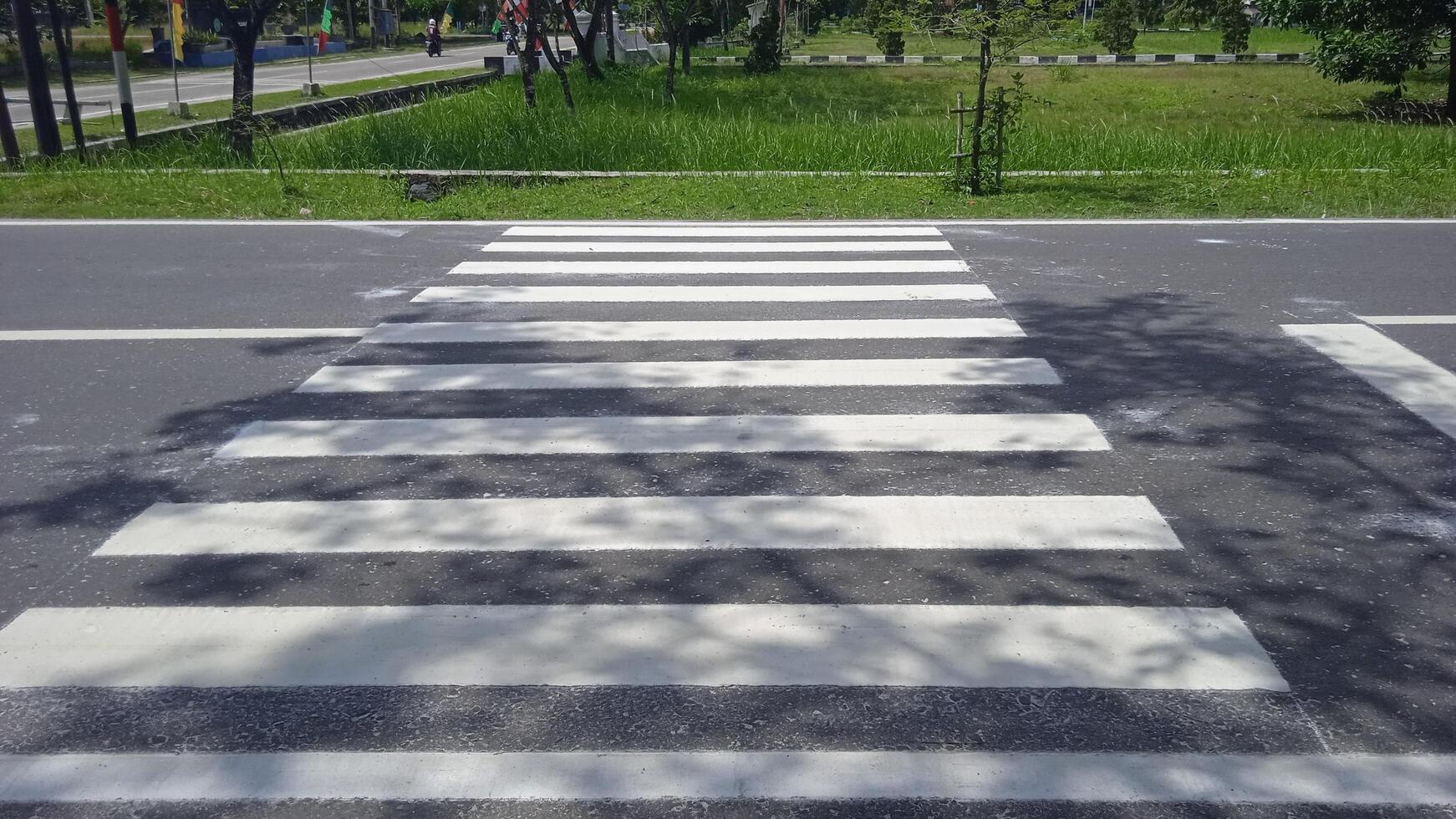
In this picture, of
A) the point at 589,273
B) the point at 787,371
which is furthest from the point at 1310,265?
the point at 589,273

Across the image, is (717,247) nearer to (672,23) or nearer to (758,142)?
(758,142)

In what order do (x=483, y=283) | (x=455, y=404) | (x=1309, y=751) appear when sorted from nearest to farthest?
(x=1309, y=751), (x=455, y=404), (x=483, y=283)

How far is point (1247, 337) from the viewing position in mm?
7504

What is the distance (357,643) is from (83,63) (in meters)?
45.0

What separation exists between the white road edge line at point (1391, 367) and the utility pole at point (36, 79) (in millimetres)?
14277

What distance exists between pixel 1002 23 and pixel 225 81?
107 feet

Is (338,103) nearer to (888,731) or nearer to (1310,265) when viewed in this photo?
(1310,265)

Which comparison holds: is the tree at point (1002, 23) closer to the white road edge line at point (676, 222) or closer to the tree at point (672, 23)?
the white road edge line at point (676, 222)

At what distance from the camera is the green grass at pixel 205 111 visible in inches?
822

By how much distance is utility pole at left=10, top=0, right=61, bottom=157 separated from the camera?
14461 millimetres

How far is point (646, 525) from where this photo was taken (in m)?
4.99

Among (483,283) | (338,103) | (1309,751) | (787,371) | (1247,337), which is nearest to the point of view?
(1309,751)

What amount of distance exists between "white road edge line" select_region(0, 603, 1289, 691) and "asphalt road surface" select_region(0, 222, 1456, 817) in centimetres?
2

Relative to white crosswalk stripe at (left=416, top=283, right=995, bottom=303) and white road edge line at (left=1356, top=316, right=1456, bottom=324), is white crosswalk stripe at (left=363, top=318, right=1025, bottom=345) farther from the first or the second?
white road edge line at (left=1356, top=316, right=1456, bottom=324)
